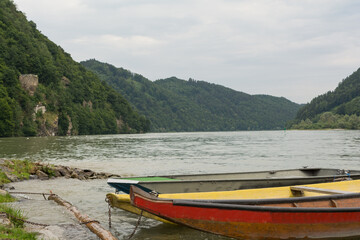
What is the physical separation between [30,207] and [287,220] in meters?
8.53

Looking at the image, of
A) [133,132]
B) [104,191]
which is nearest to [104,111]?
[133,132]

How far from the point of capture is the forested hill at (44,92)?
312ft

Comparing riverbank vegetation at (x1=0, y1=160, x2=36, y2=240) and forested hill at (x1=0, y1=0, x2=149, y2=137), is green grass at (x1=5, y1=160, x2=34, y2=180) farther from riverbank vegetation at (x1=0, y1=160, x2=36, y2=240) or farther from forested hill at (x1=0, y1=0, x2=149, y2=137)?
forested hill at (x1=0, y1=0, x2=149, y2=137)

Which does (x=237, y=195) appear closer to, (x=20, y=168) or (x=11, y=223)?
(x=11, y=223)

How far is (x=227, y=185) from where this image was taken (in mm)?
11305

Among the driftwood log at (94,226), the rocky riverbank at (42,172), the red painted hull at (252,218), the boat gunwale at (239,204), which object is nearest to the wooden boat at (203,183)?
the driftwood log at (94,226)

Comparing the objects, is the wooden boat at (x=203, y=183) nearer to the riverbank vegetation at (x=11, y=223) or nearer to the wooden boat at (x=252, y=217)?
the wooden boat at (x=252, y=217)

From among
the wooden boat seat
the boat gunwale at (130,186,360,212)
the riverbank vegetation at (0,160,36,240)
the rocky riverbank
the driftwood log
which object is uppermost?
the boat gunwale at (130,186,360,212)

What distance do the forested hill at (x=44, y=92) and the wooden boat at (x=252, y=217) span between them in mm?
88577

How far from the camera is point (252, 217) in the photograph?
25.4 ft

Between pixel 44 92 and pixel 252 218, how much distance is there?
112198mm

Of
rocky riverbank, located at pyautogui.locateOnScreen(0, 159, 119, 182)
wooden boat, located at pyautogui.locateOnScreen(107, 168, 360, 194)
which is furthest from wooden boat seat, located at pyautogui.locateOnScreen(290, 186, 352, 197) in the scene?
rocky riverbank, located at pyautogui.locateOnScreen(0, 159, 119, 182)

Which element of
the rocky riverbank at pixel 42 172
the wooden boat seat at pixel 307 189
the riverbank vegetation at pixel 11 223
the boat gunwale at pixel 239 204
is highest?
the boat gunwale at pixel 239 204

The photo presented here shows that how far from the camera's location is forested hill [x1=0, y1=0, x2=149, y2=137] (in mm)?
95000
